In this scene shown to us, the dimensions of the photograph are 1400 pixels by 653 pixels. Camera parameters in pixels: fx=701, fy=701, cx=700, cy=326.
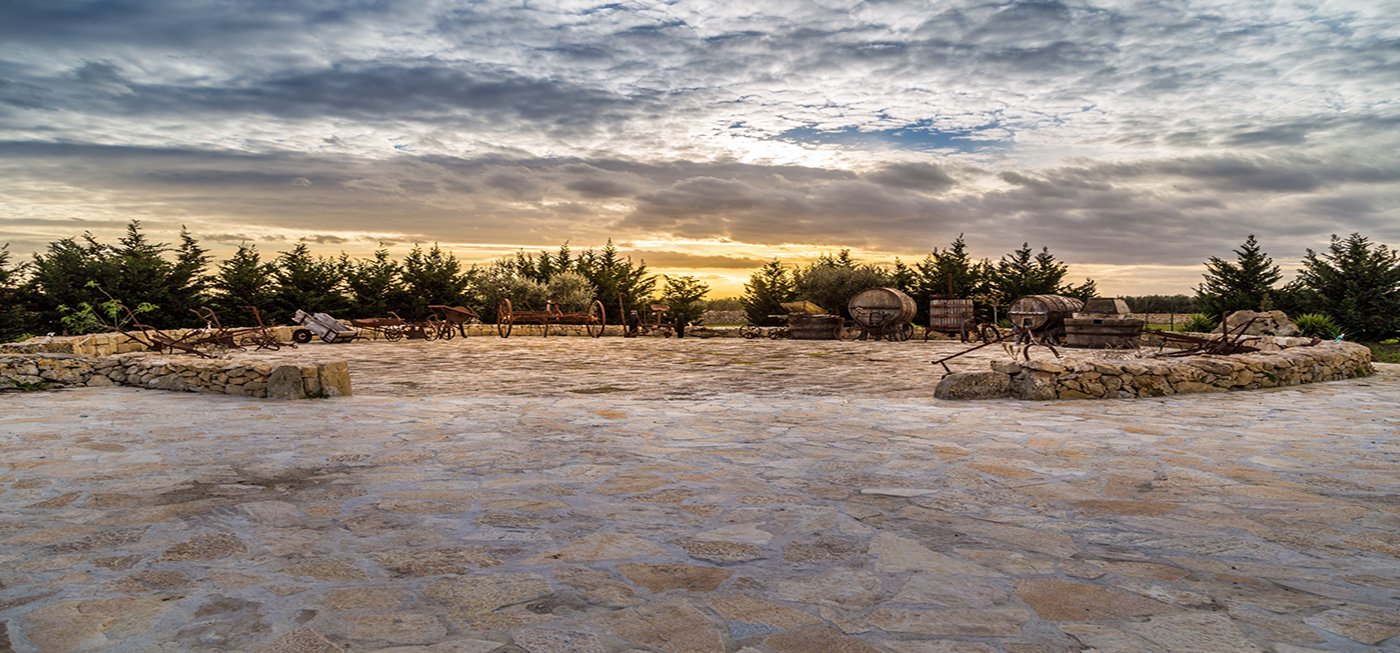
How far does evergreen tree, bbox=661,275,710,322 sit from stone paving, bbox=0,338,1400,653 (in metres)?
18.7

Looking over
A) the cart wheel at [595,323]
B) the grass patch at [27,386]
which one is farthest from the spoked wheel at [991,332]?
the grass patch at [27,386]

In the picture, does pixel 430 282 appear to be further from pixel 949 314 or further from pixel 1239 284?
pixel 1239 284

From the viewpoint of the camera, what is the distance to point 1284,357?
8.12 metres

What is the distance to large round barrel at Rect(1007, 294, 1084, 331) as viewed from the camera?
13789mm

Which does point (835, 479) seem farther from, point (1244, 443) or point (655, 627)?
point (1244, 443)

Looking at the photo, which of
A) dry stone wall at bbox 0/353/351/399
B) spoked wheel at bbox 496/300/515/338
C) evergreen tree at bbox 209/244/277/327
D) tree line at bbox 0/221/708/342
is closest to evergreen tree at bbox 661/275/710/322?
tree line at bbox 0/221/708/342

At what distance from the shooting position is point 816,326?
17828 millimetres

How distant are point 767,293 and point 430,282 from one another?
35.9 ft

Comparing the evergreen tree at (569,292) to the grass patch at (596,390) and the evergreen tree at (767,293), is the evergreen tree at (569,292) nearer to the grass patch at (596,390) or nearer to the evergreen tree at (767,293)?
the evergreen tree at (767,293)

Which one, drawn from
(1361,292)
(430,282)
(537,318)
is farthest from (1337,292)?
(430,282)

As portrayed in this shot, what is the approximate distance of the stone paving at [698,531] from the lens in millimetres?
2107

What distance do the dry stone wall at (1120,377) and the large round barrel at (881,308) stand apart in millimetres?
8503

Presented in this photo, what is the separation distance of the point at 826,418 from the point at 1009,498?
2.34 m

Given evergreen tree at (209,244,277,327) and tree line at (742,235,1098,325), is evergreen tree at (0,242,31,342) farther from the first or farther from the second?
tree line at (742,235,1098,325)
